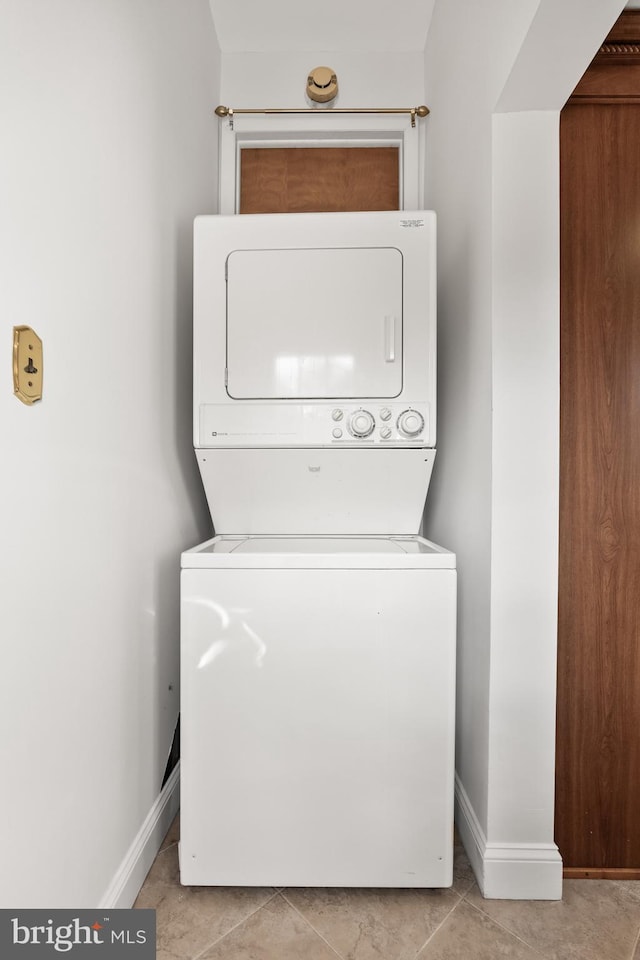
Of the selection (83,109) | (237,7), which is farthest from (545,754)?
(237,7)

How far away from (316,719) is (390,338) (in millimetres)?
1098

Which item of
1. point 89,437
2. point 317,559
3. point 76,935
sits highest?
point 89,437

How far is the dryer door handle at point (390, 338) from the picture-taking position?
5.61 ft

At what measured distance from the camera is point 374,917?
4.73 feet

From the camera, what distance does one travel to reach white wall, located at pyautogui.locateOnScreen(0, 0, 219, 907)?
3.08ft

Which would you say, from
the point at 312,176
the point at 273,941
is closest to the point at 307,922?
the point at 273,941

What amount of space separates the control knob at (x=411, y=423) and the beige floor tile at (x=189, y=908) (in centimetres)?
134

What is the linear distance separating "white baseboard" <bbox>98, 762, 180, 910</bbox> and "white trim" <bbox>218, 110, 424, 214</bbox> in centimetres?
226

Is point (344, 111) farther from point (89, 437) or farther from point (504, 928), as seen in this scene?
point (504, 928)

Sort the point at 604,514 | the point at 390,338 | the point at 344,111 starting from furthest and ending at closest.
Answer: the point at 344,111 → the point at 390,338 → the point at 604,514

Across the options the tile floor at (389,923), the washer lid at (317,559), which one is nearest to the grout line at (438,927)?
the tile floor at (389,923)

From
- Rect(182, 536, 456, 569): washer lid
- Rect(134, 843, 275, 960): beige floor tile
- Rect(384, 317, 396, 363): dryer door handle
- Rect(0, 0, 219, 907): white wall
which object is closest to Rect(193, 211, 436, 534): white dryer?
Rect(384, 317, 396, 363): dryer door handle

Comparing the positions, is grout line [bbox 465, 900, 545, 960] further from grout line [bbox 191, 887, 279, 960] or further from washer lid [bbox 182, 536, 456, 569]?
washer lid [bbox 182, 536, 456, 569]

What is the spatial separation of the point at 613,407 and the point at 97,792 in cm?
163
